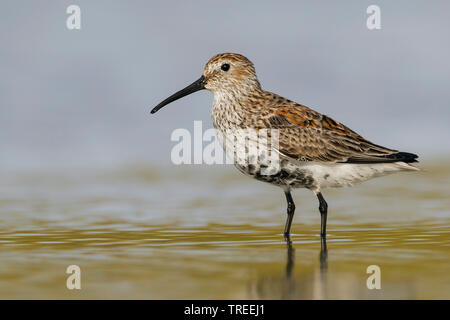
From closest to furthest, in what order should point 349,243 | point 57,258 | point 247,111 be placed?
point 57,258 → point 349,243 → point 247,111

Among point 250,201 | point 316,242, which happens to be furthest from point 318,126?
point 250,201

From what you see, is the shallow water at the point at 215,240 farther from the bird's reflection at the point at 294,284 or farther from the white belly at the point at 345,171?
the white belly at the point at 345,171

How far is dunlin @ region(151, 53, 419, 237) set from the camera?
42.6ft

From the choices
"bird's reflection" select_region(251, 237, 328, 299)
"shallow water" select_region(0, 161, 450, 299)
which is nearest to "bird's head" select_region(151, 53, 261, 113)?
"shallow water" select_region(0, 161, 450, 299)

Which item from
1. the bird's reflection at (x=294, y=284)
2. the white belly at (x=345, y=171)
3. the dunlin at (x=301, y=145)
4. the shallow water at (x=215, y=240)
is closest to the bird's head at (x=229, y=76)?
the dunlin at (x=301, y=145)

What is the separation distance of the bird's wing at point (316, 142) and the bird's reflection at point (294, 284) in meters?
2.79

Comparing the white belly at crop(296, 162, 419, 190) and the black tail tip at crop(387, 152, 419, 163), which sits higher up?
the black tail tip at crop(387, 152, 419, 163)

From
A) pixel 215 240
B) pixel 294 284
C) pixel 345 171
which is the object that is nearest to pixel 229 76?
pixel 345 171

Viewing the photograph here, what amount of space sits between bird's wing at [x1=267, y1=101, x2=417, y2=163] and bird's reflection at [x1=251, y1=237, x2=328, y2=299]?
2.79 meters

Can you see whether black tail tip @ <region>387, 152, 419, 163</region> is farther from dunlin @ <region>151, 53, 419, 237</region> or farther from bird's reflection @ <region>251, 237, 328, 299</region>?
bird's reflection @ <region>251, 237, 328, 299</region>

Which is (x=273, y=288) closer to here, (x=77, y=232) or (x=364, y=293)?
Result: (x=364, y=293)

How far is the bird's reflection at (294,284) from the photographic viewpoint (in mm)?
8758
